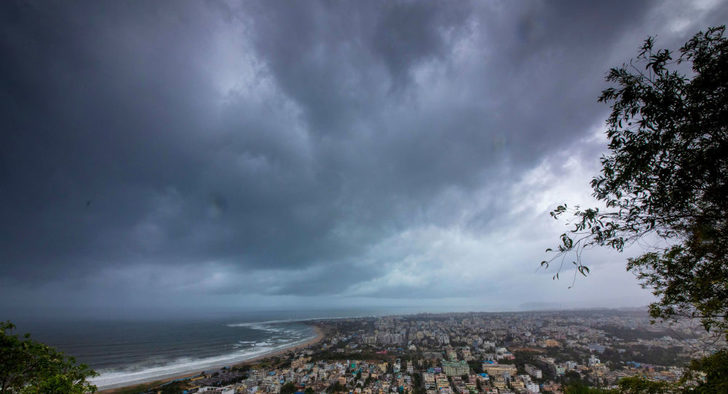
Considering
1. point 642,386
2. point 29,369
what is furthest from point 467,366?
point 29,369

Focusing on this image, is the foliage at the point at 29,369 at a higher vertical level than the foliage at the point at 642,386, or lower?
higher

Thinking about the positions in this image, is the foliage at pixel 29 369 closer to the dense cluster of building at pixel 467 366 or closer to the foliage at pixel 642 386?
the foliage at pixel 642 386

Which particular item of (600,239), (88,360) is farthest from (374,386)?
(88,360)

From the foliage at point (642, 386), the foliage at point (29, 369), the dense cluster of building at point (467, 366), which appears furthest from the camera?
the dense cluster of building at point (467, 366)

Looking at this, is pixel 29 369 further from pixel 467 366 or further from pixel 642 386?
pixel 467 366

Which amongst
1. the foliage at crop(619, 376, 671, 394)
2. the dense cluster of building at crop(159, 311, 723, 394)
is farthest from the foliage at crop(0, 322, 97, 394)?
the dense cluster of building at crop(159, 311, 723, 394)

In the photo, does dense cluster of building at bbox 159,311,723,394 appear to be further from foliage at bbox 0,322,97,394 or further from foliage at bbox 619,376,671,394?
foliage at bbox 0,322,97,394

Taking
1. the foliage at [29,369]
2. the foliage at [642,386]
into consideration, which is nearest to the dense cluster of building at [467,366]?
the foliage at [642,386]

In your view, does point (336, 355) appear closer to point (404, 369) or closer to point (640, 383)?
point (404, 369)
